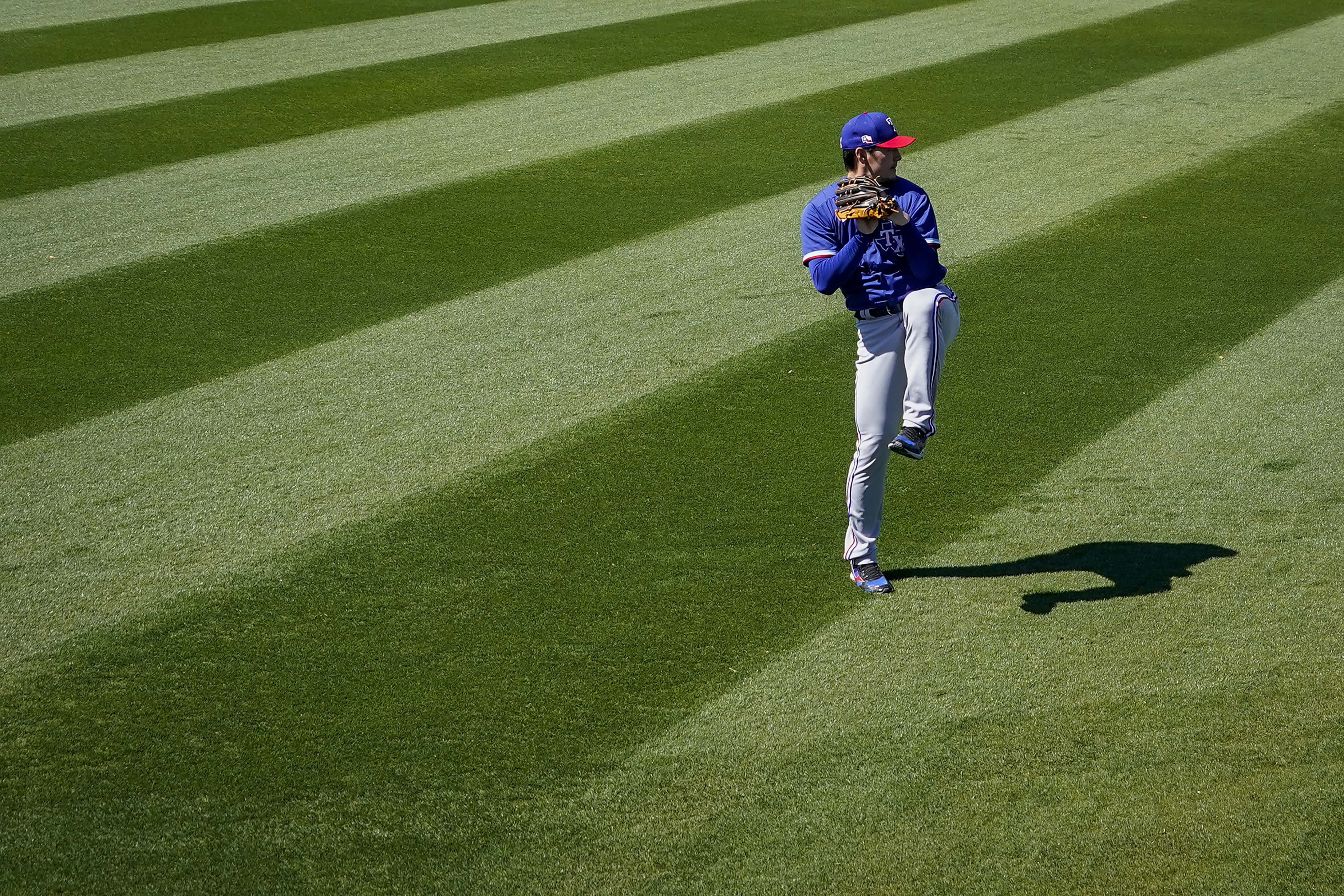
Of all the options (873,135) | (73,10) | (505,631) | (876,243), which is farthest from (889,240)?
(73,10)

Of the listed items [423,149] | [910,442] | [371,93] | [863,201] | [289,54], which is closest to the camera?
[863,201]

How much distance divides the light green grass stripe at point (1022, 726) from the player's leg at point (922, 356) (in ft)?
2.50

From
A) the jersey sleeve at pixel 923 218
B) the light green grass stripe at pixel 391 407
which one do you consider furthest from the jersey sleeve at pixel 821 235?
the light green grass stripe at pixel 391 407

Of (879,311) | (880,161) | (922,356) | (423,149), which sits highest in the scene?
(880,161)

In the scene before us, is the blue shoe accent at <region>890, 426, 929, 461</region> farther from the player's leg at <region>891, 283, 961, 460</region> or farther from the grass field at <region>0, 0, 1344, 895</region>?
the grass field at <region>0, 0, 1344, 895</region>

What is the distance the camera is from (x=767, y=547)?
224 inches

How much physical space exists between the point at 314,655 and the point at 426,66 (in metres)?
10.5

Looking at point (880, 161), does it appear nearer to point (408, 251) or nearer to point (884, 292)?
point (884, 292)

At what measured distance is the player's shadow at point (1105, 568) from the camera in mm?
5336

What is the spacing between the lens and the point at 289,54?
47.1 ft

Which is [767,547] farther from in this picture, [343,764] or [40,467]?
[40,467]

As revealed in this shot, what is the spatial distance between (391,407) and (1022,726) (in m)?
4.00

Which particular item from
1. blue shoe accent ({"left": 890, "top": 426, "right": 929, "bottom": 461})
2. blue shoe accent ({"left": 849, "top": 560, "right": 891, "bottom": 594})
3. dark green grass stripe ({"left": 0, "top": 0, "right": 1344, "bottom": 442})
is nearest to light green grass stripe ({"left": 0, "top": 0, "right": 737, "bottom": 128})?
dark green grass stripe ({"left": 0, "top": 0, "right": 1344, "bottom": 442})

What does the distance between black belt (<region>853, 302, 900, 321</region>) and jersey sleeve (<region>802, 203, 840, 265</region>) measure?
27 centimetres
